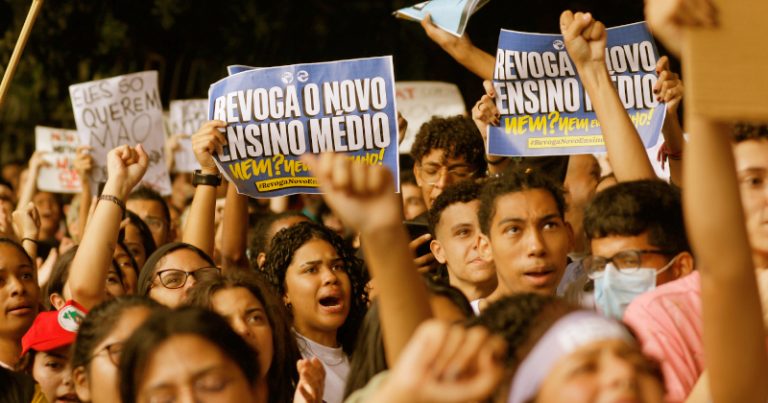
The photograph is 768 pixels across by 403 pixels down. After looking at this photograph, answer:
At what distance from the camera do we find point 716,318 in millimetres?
2848

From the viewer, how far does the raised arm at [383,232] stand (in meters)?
2.85

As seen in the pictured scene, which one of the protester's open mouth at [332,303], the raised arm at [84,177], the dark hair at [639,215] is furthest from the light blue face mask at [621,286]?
the raised arm at [84,177]

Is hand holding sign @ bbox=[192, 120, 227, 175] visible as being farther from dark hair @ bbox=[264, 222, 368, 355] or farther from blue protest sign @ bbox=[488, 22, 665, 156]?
blue protest sign @ bbox=[488, 22, 665, 156]

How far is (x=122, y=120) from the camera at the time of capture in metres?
8.43

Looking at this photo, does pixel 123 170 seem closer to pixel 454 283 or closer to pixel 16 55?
pixel 16 55

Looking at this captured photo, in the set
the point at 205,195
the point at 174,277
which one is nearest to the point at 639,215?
the point at 174,277

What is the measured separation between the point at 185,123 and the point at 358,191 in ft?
24.3

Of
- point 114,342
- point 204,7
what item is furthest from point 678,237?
point 204,7

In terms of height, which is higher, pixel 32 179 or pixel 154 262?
pixel 32 179

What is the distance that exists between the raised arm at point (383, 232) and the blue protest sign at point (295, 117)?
2861 millimetres

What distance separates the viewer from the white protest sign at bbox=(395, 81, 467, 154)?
32.6 ft

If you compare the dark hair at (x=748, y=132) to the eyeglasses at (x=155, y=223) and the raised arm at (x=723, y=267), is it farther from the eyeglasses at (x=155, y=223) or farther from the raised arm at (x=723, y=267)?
the eyeglasses at (x=155, y=223)

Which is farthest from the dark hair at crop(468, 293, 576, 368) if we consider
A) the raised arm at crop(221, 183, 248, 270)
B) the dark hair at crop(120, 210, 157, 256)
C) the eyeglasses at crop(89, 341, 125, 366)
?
the dark hair at crop(120, 210, 157, 256)

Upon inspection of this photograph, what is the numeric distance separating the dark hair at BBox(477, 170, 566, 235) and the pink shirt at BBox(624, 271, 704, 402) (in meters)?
1.50
